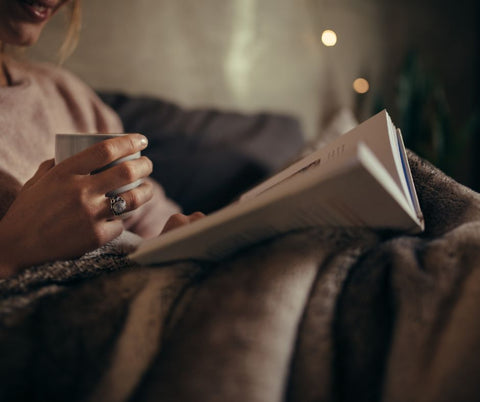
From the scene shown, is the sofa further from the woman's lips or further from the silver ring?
the woman's lips

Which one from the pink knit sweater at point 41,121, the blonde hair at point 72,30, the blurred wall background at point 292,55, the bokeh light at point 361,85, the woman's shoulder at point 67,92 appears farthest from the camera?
the bokeh light at point 361,85

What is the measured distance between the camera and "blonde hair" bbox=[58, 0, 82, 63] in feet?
2.99

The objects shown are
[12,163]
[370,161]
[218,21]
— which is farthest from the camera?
[218,21]

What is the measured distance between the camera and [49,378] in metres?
0.30

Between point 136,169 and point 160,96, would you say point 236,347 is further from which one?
point 160,96

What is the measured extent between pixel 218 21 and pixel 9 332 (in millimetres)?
1362

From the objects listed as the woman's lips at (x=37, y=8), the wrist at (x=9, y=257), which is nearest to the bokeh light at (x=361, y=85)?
the woman's lips at (x=37, y=8)

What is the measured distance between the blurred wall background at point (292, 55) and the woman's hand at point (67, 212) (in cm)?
72

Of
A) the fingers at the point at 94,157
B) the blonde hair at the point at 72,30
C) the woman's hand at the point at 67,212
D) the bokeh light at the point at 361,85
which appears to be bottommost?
the bokeh light at the point at 361,85

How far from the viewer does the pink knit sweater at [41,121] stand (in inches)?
23.9

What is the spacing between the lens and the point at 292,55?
5.25 ft

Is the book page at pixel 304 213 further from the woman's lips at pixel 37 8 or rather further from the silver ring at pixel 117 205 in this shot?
the woman's lips at pixel 37 8

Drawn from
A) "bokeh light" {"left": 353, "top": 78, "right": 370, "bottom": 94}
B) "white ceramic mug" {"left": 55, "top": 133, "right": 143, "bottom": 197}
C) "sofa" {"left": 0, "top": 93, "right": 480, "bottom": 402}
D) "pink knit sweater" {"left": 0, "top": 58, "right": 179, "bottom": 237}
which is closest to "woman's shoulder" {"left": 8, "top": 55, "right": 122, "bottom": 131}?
"pink knit sweater" {"left": 0, "top": 58, "right": 179, "bottom": 237}

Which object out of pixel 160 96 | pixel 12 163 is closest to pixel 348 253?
pixel 12 163
